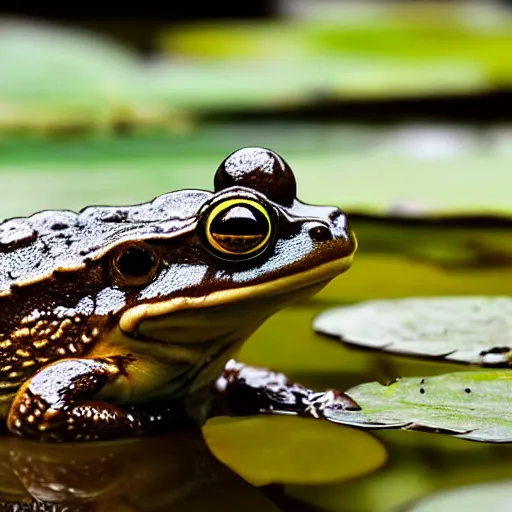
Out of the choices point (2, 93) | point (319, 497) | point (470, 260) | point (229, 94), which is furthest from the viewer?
point (229, 94)

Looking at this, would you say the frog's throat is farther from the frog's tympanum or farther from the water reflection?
the water reflection

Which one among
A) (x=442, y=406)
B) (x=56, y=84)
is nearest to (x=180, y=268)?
(x=442, y=406)

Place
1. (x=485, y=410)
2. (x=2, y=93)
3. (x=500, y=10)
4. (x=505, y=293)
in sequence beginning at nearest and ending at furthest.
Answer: (x=485, y=410) < (x=505, y=293) < (x=2, y=93) < (x=500, y=10)

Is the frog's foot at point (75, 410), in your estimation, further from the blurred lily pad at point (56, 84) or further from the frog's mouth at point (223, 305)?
the blurred lily pad at point (56, 84)

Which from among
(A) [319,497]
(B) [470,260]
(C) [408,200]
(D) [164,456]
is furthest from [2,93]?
(A) [319,497]

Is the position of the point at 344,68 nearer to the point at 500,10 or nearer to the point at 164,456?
the point at 164,456

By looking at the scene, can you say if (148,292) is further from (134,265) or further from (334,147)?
(334,147)

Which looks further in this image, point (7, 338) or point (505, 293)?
point (505, 293)
